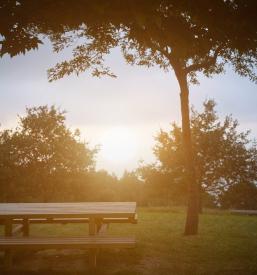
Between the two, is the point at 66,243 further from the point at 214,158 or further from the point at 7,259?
the point at 214,158

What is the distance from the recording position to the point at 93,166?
49281mm

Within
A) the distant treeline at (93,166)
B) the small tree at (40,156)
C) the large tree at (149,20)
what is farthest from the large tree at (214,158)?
the large tree at (149,20)

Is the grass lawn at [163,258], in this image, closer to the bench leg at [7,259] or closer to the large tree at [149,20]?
the bench leg at [7,259]

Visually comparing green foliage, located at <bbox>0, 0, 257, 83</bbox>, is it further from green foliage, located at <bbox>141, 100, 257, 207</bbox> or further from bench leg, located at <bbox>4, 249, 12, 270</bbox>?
green foliage, located at <bbox>141, 100, 257, 207</bbox>

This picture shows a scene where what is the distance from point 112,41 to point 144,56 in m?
2.74

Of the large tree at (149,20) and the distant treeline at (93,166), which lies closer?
the large tree at (149,20)

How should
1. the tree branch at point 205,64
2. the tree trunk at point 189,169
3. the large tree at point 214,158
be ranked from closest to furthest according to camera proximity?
the tree trunk at point 189,169
the tree branch at point 205,64
the large tree at point 214,158

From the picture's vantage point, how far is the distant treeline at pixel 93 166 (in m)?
32.3

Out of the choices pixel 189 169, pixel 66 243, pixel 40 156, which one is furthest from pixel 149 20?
pixel 40 156

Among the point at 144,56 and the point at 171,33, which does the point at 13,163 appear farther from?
the point at 171,33

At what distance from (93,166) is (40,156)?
840 centimetres

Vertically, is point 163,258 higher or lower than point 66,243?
lower

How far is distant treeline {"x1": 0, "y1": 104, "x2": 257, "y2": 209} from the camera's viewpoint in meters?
32.3

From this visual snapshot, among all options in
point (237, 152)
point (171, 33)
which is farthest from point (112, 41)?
point (237, 152)
